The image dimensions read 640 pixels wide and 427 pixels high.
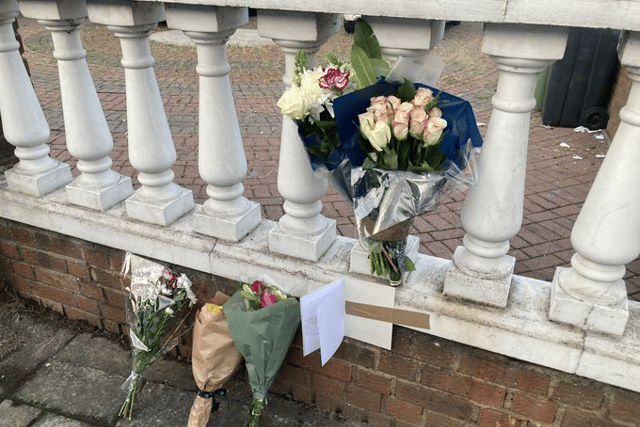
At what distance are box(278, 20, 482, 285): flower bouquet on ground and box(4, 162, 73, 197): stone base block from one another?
166cm

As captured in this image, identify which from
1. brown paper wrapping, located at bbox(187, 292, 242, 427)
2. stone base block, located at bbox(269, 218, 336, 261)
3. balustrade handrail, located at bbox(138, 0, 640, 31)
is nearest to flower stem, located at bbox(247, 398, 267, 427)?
brown paper wrapping, located at bbox(187, 292, 242, 427)

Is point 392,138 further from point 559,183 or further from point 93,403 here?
point 559,183

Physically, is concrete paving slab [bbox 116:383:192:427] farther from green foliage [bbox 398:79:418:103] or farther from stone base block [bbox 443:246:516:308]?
green foliage [bbox 398:79:418:103]

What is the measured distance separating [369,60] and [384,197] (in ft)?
1.38

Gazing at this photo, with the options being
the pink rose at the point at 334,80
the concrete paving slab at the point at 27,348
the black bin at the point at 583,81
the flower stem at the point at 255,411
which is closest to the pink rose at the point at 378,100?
the pink rose at the point at 334,80

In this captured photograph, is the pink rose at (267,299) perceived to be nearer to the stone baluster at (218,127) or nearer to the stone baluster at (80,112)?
the stone baluster at (218,127)

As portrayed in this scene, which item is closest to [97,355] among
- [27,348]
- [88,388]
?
[88,388]

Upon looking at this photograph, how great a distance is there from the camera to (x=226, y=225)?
2.37 metres

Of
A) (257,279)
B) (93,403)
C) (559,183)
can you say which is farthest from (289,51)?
(559,183)

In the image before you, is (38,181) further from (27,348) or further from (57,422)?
(57,422)

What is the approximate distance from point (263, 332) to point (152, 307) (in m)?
0.57

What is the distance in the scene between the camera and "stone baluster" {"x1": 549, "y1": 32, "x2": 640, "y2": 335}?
1.58 metres

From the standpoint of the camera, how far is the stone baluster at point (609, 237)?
1.58m

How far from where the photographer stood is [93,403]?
8.63 feet
